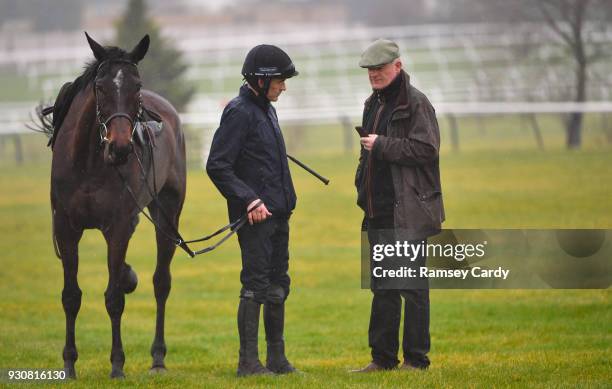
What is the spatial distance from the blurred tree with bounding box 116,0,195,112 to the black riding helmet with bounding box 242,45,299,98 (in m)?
22.6

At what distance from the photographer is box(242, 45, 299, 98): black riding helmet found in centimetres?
788

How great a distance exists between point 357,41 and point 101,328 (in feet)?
174

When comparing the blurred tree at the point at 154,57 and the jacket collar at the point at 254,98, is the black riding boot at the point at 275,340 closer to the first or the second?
the jacket collar at the point at 254,98

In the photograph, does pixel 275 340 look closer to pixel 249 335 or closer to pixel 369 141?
pixel 249 335

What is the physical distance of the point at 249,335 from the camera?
26.2 feet

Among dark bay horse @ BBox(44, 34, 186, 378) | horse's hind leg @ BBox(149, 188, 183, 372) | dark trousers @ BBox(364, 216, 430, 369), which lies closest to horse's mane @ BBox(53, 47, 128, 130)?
dark bay horse @ BBox(44, 34, 186, 378)

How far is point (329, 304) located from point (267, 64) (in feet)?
22.4

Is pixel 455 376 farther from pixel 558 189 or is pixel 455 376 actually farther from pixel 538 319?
pixel 558 189

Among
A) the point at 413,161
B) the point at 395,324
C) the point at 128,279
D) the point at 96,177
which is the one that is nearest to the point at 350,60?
the point at 128,279

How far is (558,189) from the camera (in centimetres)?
2283

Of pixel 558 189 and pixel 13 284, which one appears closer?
pixel 13 284

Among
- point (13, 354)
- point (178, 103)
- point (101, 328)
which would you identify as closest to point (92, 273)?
point (101, 328)

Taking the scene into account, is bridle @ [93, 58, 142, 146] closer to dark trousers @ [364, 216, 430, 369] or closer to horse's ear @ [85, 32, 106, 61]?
horse's ear @ [85, 32, 106, 61]

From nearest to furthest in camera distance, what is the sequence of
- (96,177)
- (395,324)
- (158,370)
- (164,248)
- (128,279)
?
1. (395,324)
2. (96,177)
3. (158,370)
4. (128,279)
5. (164,248)
